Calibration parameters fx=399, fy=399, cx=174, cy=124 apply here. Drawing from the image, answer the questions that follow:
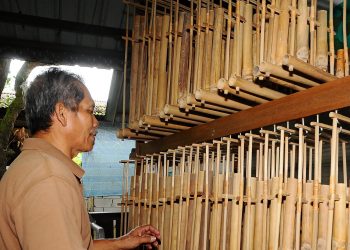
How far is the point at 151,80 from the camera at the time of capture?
12.0 feet

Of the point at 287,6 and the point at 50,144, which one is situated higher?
the point at 287,6

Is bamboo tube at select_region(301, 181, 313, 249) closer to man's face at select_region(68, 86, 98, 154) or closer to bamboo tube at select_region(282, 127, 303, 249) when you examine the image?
bamboo tube at select_region(282, 127, 303, 249)

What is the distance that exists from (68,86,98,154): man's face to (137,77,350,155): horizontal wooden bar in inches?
40.7

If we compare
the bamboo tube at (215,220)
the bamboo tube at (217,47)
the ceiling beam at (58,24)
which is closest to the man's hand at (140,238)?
the bamboo tube at (215,220)

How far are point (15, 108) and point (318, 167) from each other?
8993 mm

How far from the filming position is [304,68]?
2129mm

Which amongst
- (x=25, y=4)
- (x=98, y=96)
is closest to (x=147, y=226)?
(x=25, y=4)

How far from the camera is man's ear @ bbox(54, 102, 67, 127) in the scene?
2.27 meters

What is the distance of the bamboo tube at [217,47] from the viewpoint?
2879 millimetres

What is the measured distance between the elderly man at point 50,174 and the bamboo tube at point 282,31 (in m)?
1.15

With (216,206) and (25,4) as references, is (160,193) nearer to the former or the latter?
(216,206)

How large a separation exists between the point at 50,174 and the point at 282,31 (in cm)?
151

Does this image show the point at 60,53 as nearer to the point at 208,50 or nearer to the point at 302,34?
the point at 208,50

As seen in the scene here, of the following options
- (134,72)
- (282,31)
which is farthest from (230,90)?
(134,72)
